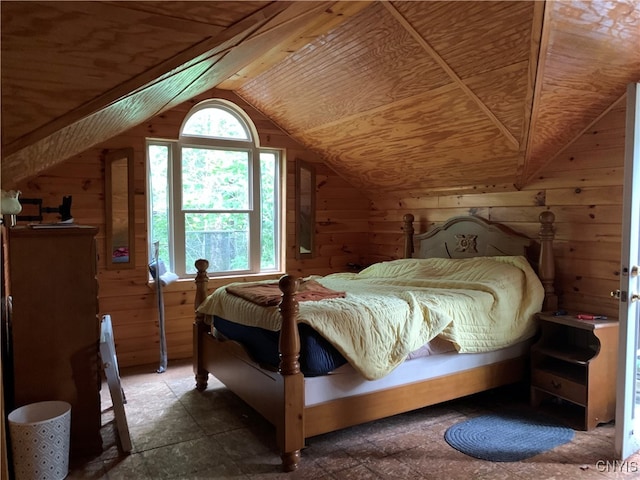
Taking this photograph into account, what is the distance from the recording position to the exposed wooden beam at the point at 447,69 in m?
2.69

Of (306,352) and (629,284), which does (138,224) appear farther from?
(629,284)

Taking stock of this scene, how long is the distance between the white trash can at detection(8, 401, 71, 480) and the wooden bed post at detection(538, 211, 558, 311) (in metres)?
3.10

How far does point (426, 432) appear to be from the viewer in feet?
9.57

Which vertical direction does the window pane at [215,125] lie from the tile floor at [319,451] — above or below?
above

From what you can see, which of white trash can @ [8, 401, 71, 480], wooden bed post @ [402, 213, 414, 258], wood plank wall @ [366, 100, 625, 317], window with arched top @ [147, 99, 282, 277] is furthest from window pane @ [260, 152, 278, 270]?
white trash can @ [8, 401, 71, 480]

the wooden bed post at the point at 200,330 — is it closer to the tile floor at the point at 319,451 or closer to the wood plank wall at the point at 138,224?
the tile floor at the point at 319,451

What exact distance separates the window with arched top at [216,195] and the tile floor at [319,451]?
164cm

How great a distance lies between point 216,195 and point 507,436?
10.7 feet

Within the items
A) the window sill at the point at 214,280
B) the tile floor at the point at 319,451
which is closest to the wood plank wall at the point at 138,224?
the window sill at the point at 214,280

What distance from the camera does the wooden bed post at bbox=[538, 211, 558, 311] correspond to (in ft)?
11.3

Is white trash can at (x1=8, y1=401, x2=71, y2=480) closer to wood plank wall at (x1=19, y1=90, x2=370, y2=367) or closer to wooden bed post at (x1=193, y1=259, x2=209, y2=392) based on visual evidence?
wooden bed post at (x1=193, y1=259, x2=209, y2=392)

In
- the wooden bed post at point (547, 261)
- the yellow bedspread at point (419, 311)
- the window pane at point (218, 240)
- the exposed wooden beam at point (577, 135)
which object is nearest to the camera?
the yellow bedspread at point (419, 311)

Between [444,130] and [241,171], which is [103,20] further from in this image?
[241,171]

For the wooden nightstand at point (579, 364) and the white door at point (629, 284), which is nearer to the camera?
the white door at point (629, 284)
